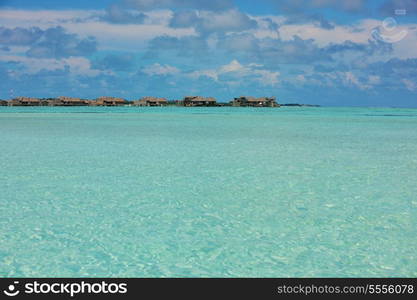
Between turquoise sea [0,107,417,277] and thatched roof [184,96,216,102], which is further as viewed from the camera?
thatched roof [184,96,216,102]

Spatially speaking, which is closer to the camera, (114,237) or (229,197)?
(114,237)

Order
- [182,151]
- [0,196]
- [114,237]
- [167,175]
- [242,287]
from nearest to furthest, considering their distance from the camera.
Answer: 1. [242,287]
2. [114,237]
3. [0,196]
4. [167,175]
5. [182,151]

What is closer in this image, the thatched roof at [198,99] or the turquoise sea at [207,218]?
the turquoise sea at [207,218]

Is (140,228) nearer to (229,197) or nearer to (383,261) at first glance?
(229,197)

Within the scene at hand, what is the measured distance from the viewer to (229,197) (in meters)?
8.86

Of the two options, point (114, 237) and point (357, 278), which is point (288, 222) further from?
point (114, 237)

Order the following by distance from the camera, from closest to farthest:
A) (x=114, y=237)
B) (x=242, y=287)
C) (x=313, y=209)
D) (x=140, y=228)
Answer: (x=242, y=287)
(x=114, y=237)
(x=140, y=228)
(x=313, y=209)

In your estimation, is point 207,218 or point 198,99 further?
point 198,99

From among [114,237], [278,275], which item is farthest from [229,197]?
[278,275]

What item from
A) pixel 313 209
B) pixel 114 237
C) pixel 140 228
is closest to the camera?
pixel 114 237

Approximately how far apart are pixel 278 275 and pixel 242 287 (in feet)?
1.89

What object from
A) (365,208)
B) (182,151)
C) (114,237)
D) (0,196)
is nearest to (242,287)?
(114,237)

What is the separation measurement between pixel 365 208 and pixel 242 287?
13.3ft

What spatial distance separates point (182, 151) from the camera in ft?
54.2
